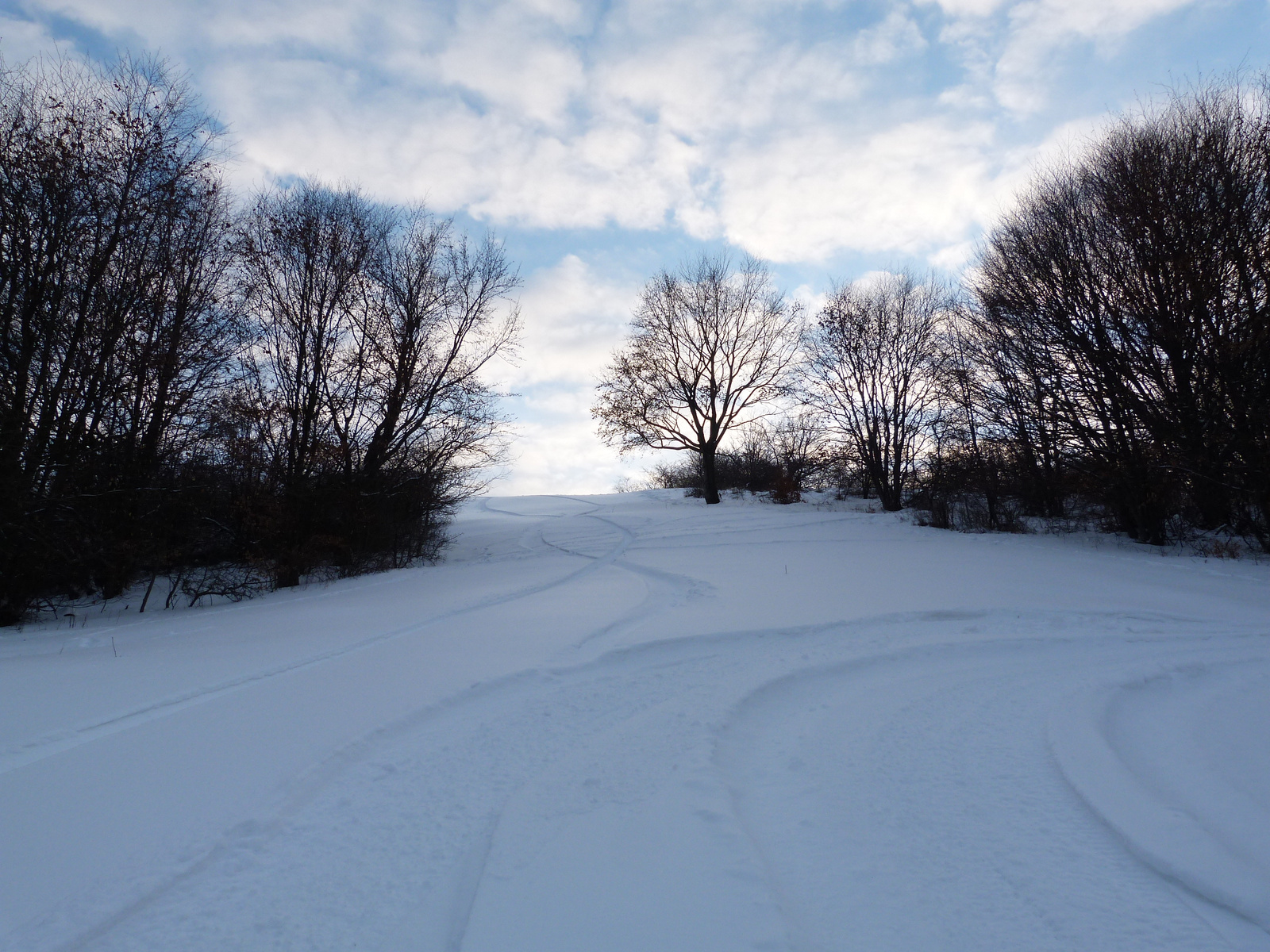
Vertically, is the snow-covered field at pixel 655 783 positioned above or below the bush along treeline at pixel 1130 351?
below

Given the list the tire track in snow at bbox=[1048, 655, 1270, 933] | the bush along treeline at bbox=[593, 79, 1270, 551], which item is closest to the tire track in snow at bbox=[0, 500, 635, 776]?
the tire track in snow at bbox=[1048, 655, 1270, 933]

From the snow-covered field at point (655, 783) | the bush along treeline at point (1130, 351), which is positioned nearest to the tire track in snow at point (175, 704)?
the snow-covered field at point (655, 783)

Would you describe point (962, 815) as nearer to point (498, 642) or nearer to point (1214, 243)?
point (498, 642)

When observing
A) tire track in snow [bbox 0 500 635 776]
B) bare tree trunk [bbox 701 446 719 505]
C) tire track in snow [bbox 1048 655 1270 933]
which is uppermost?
bare tree trunk [bbox 701 446 719 505]

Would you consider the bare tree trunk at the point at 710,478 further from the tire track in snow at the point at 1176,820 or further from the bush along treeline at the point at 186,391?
the tire track in snow at the point at 1176,820

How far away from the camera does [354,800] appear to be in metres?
3.05

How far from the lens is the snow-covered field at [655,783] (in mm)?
2273

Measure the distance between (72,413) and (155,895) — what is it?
32.4 feet

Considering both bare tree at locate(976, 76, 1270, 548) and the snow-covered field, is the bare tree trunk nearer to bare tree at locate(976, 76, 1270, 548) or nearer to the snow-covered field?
bare tree at locate(976, 76, 1270, 548)

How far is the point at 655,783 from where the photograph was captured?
128 inches

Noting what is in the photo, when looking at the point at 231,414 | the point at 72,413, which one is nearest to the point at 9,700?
the point at 72,413

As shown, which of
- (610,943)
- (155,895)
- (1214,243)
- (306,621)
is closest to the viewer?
(610,943)

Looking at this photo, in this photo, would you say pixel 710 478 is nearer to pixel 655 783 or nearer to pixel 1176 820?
pixel 655 783

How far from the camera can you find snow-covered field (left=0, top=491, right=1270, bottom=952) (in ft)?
7.46
